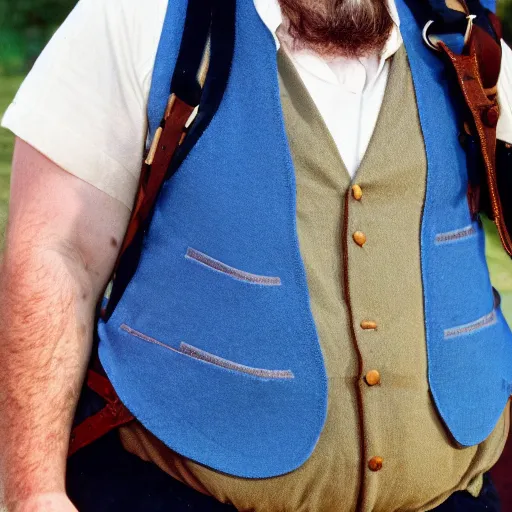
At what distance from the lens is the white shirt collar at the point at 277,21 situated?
159 cm

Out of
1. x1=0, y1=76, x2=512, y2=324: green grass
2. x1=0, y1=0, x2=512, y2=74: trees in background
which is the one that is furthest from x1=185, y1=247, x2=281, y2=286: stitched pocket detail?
x1=0, y1=0, x2=512, y2=74: trees in background

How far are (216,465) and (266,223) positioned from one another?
1.25ft

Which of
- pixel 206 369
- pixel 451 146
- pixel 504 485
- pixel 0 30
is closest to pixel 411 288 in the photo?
pixel 451 146

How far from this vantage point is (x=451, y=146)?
164cm

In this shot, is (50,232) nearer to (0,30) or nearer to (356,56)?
(356,56)

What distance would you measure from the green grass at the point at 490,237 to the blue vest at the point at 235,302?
172 cm

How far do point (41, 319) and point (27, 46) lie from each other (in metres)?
2.52

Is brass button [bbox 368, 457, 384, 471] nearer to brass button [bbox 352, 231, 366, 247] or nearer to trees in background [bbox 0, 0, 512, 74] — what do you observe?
brass button [bbox 352, 231, 366, 247]

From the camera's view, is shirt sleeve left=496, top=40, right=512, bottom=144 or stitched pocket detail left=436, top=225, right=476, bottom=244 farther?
shirt sleeve left=496, top=40, right=512, bottom=144

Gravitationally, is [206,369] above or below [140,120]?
below

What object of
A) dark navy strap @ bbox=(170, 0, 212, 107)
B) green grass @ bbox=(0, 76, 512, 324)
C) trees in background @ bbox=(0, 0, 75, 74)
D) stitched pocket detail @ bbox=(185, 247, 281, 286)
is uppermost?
dark navy strap @ bbox=(170, 0, 212, 107)

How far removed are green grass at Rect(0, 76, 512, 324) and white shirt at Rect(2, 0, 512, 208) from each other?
1654mm

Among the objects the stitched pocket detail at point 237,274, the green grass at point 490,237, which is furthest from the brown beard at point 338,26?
the green grass at point 490,237

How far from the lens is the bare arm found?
5.09 feet
